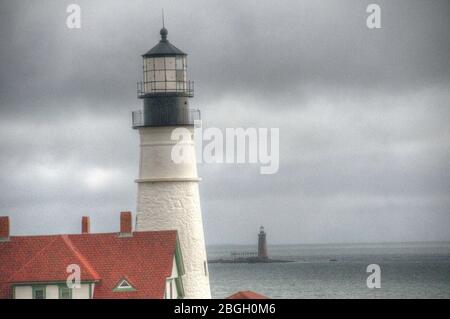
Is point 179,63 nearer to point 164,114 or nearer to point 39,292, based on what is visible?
point 164,114

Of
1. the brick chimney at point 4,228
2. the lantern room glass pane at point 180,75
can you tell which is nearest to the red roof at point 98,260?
the brick chimney at point 4,228

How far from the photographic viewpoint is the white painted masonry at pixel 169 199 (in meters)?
40.2

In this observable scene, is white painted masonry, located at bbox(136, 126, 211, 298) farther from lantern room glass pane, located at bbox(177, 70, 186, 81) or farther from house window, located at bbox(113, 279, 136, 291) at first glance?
house window, located at bbox(113, 279, 136, 291)

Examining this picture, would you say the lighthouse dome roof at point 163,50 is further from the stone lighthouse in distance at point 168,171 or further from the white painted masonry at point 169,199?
the white painted masonry at point 169,199

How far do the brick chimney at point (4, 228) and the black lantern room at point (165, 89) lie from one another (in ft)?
18.1

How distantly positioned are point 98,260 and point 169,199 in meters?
3.64

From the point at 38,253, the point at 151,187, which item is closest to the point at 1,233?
the point at 38,253

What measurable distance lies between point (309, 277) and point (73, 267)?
350 ft

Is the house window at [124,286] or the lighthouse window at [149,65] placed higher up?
the lighthouse window at [149,65]

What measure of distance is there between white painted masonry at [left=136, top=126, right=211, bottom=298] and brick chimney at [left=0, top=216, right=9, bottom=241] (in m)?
4.58

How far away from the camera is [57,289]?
36.3 meters

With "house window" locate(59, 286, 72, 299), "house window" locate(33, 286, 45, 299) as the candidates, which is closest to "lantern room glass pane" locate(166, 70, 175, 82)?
"house window" locate(59, 286, 72, 299)

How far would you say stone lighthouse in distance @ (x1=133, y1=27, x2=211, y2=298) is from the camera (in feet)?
132
